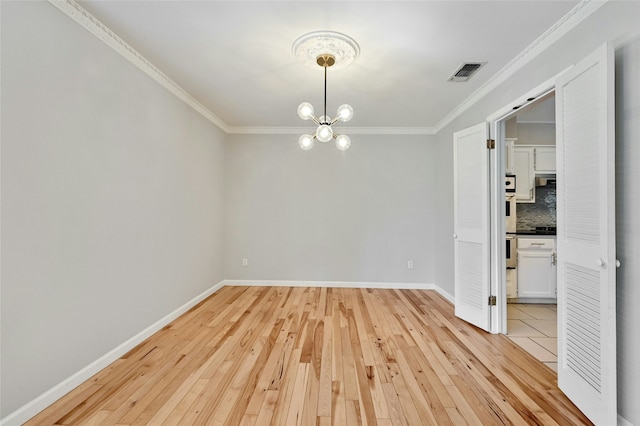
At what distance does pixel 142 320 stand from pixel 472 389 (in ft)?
9.69

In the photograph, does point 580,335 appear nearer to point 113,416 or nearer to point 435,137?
point 113,416

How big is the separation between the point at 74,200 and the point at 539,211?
5.89 m

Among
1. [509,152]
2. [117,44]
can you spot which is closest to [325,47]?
[117,44]

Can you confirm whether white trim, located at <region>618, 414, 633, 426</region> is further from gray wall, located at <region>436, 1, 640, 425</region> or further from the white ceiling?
the white ceiling

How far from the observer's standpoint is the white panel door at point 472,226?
2.96 metres

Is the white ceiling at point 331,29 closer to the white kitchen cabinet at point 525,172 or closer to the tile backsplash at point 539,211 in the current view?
the white kitchen cabinet at point 525,172

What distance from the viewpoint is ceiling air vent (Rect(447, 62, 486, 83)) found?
2.60 metres

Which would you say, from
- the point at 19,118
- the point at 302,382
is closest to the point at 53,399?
the point at 302,382

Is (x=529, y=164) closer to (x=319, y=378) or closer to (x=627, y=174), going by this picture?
(x=627, y=174)

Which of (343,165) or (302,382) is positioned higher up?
(343,165)

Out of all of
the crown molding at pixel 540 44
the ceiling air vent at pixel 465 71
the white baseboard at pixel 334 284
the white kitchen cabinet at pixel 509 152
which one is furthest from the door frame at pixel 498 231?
the white baseboard at pixel 334 284

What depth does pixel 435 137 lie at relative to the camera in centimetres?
456

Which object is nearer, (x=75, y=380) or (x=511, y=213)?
(x=75, y=380)

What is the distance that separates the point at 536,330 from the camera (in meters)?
2.99
